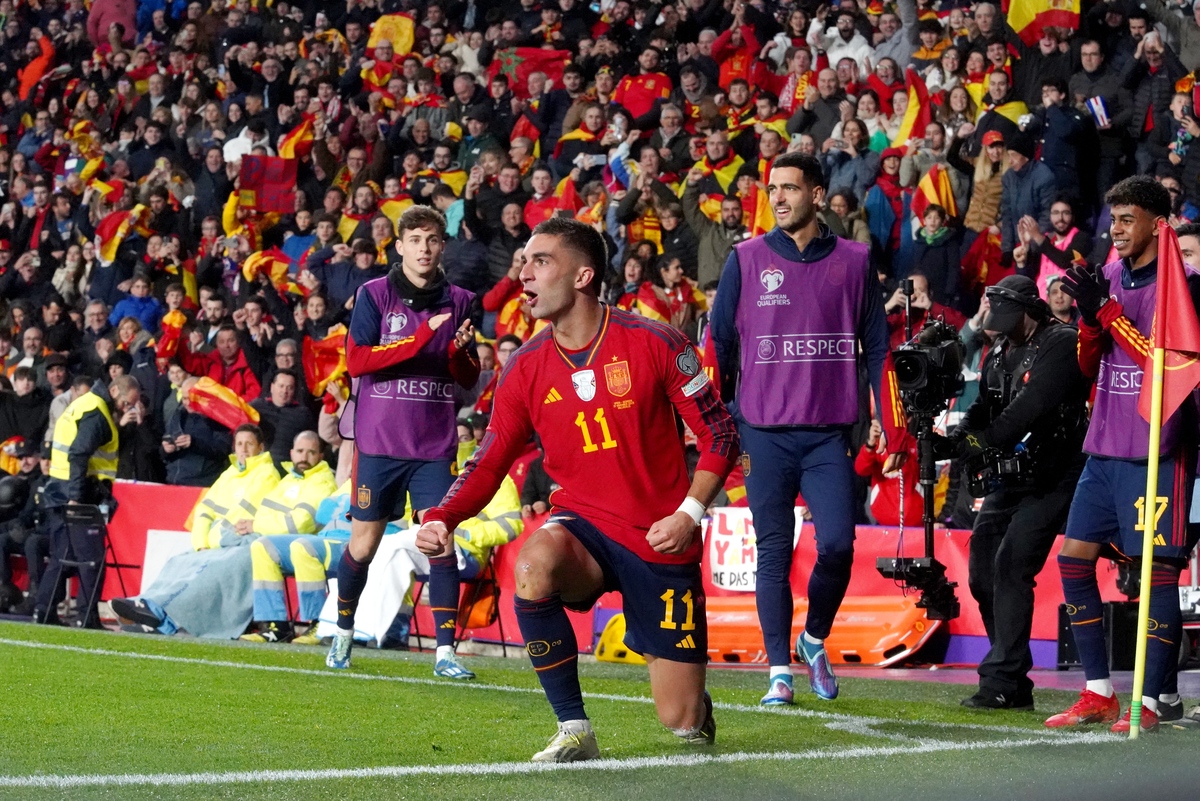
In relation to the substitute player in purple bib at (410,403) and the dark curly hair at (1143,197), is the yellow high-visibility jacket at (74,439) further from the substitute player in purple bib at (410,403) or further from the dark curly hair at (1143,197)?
the dark curly hair at (1143,197)

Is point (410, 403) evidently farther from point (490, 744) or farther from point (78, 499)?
point (78, 499)

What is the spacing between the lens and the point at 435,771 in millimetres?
4629

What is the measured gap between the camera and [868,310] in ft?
21.8

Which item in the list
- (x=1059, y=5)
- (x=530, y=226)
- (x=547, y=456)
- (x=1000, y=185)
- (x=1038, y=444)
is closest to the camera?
(x=547, y=456)

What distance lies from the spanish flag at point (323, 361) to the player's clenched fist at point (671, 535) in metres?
9.99

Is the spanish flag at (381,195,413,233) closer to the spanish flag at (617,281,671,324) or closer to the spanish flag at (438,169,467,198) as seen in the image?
the spanish flag at (438,169,467,198)

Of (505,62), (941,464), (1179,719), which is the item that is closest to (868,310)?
(1179,719)

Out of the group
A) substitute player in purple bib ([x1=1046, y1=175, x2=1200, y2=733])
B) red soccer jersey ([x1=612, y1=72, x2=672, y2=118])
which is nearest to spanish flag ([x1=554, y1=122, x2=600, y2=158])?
red soccer jersey ([x1=612, y1=72, x2=672, y2=118])

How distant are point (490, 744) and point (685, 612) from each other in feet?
2.78

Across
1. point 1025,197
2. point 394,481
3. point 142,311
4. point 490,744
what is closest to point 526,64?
point 142,311

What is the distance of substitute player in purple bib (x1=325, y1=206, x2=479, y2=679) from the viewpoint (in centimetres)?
789

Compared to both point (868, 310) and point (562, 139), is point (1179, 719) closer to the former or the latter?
point (868, 310)

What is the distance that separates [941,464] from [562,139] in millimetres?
6731

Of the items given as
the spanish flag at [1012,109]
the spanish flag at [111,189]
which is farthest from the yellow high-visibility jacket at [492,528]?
the spanish flag at [111,189]
